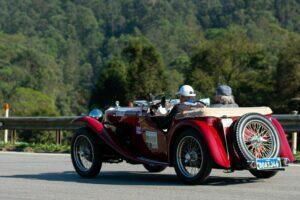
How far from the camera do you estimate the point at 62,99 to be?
141 meters

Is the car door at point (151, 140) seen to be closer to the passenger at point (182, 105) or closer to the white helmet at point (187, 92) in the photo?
the passenger at point (182, 105)

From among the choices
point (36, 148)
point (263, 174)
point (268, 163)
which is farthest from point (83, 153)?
point (36, 148)

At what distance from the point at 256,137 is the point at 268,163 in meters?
0.38

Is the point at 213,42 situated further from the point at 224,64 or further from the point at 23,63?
the point at 23,63

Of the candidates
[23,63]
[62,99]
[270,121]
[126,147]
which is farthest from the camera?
[23,63]

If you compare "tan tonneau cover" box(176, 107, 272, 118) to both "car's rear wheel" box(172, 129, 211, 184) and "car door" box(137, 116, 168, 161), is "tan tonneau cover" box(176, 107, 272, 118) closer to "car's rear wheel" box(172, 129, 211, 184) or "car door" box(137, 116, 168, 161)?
"car's rear wheel" box(172, 129, 211, 184)

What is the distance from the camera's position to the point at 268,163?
9680 millimetres

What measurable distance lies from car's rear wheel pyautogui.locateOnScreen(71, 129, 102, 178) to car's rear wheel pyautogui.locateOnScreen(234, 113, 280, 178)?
2.42 metres

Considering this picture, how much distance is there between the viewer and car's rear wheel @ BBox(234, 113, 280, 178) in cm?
961

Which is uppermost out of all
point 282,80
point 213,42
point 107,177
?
point 213,42

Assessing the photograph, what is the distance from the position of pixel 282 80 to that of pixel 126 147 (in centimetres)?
5201

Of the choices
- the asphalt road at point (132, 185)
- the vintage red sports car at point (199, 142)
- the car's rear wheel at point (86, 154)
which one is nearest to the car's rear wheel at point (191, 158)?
the vintage red sports car at point (199, 142)

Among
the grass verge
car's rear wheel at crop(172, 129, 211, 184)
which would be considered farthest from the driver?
the grass verge

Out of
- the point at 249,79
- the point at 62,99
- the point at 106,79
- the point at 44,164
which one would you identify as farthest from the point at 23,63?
the point at 44,164
